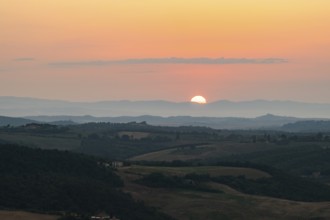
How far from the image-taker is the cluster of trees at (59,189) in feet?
338

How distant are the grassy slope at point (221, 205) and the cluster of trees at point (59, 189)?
510 cm

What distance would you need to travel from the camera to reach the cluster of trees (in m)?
103

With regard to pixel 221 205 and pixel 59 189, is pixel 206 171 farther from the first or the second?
pixel 59 189

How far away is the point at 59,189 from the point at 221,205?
1032 inches

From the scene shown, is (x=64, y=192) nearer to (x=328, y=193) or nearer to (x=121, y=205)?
(x=121, y=205)

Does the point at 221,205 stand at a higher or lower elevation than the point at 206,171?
lower

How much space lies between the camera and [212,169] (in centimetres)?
16325

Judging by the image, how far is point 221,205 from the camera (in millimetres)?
116188

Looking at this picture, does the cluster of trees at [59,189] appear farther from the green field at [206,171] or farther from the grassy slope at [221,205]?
the green field at [206,171]

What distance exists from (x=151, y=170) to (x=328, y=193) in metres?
36.7

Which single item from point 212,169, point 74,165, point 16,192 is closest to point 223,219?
point 16,192

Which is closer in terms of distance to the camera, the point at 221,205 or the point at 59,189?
the point at 59,189

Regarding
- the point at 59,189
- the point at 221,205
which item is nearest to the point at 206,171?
the point at 221,205

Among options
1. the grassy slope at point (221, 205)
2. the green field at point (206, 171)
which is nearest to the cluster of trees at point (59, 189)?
the grassy slope at point (221, 205)
